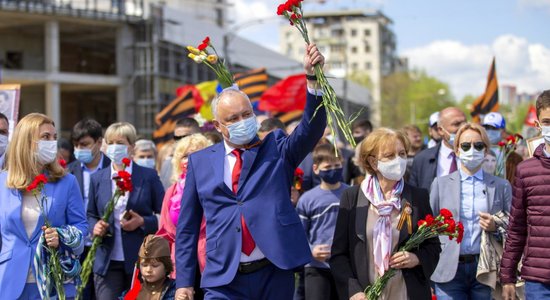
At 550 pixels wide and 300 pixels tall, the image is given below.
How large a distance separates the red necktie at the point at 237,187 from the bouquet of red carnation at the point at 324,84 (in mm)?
656

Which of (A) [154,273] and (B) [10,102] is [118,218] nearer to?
(A) [154,273]

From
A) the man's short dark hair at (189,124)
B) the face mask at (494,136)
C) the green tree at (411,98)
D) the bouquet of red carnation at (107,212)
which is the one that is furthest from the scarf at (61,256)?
the green tree at (411,98)

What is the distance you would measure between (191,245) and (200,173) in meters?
0.45

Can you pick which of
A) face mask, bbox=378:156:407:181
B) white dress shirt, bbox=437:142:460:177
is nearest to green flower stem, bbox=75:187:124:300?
face mask, bbox=378:156:407:181

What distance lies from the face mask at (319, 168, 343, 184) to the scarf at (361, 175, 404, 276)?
2.29m

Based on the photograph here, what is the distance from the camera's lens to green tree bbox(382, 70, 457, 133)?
93456 mm

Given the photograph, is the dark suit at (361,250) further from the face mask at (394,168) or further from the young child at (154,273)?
the young child at (154,273)

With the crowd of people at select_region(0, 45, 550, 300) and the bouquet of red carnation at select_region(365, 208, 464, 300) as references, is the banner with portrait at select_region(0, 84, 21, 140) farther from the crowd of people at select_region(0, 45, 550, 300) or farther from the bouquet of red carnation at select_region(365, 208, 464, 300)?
the bouquet of red carnation at select_region(365, 208, 464, 300)

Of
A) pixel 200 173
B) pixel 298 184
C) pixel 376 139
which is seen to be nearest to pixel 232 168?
pixel 200 173

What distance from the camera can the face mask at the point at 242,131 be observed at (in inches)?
208

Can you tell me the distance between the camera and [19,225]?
6.02 m

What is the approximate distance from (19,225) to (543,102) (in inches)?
142

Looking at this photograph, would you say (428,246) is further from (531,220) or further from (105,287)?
(105,287)

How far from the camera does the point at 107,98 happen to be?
54062 mm
